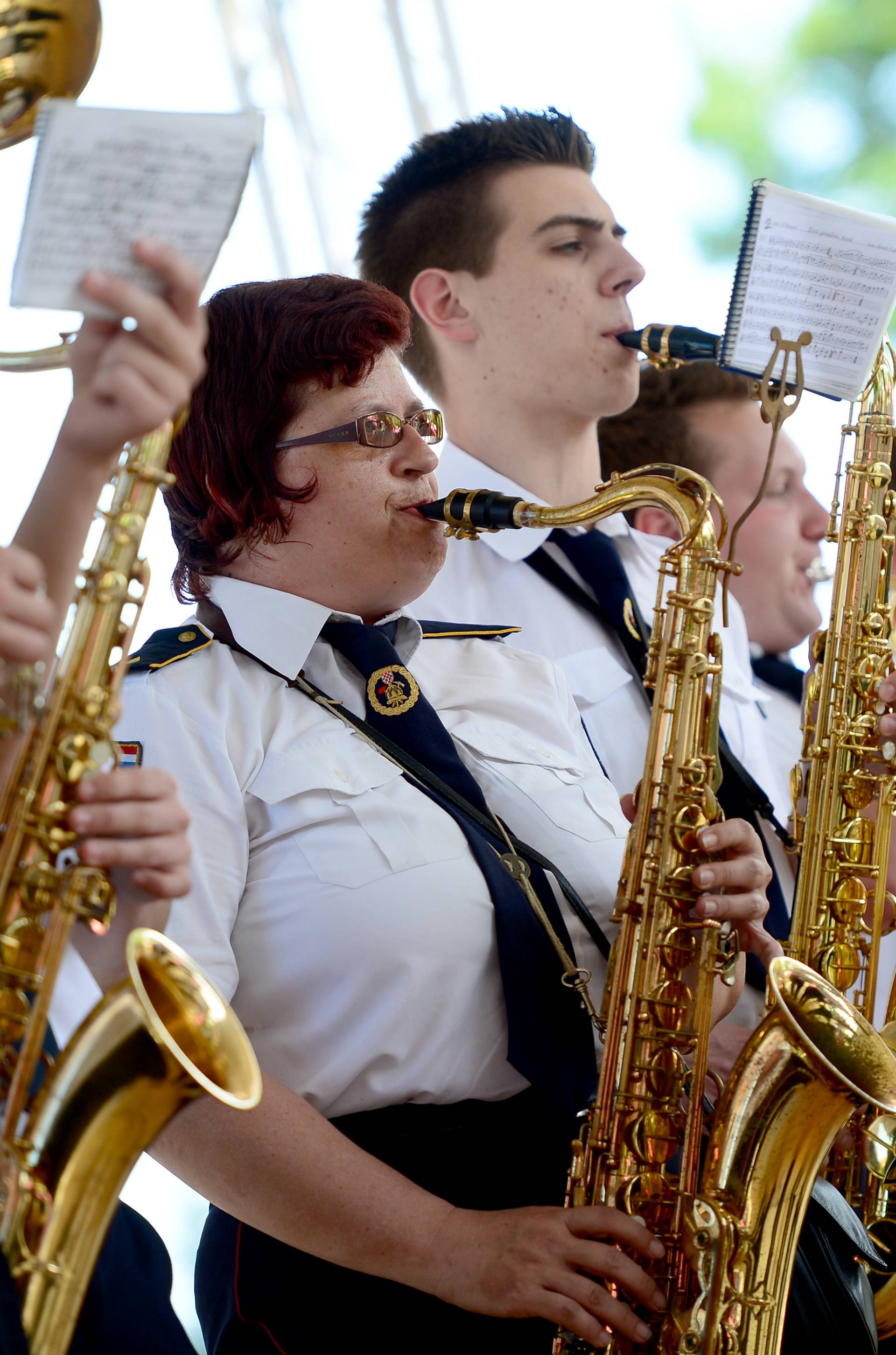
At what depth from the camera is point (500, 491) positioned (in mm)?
3031

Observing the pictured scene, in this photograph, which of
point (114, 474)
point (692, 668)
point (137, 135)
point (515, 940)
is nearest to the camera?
point (137, 135)

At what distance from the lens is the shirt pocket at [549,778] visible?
7.18 ft

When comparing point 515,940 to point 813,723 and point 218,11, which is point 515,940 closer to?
point 813,723

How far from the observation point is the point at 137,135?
1.25m

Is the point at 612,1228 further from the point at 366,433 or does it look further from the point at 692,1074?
the point at 366,433

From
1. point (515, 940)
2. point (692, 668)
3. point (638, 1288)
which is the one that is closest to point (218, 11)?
point (692, 668)

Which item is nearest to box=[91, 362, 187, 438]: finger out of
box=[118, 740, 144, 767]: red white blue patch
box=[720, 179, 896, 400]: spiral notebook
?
box=[118, 740, 144, 767]: red white blue patch

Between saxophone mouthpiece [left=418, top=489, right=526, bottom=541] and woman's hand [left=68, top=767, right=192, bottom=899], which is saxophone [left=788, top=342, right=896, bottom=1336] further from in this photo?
woman's hand [left=68, top=767, right=192, bottom=899]

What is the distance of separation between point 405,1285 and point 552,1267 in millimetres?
236

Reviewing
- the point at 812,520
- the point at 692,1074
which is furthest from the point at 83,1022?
the point at 812,520

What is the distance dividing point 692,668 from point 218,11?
394 centimetres

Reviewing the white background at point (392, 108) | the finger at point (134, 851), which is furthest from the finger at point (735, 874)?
the white background at point (392, 108)

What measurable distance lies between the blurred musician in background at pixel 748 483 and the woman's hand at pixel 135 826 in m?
2.50

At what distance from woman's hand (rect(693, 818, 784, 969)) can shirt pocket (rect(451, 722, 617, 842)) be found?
0.73 feet
